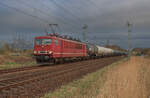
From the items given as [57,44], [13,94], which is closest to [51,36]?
[57,44]

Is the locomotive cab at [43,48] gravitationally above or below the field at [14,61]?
above

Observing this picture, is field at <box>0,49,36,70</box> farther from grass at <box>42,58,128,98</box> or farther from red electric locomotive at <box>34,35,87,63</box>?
grass at <box>42,58,128,98</box>

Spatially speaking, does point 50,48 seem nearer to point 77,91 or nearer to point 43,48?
point 43,48

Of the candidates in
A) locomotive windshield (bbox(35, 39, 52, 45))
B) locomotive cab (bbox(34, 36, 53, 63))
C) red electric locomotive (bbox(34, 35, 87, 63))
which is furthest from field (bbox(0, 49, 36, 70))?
locomotive windshield (bbox(35, 39, 52, 45))

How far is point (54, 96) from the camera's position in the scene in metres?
6.83

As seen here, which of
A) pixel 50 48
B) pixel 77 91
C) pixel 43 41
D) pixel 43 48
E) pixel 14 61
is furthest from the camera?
pixel 14 61

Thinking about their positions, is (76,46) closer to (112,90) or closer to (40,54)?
(40,54)

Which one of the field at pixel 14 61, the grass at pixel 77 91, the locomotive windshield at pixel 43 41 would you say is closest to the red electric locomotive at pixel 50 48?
the locomotive windshield at pixel 43 41

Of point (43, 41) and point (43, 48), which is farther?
point (43, 41)

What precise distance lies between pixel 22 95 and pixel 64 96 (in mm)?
1677

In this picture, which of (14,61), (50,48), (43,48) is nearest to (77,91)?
(50,48)

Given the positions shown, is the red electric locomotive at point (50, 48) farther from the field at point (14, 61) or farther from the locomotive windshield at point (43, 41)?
the field at point (14, 61)

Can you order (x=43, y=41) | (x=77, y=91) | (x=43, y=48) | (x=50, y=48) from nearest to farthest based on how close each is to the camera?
(x=77, y=91) < (x=50, y=48) < (x=43, y=48) < (x=43, y=41)

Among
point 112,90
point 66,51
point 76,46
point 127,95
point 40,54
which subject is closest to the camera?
point 127,95
